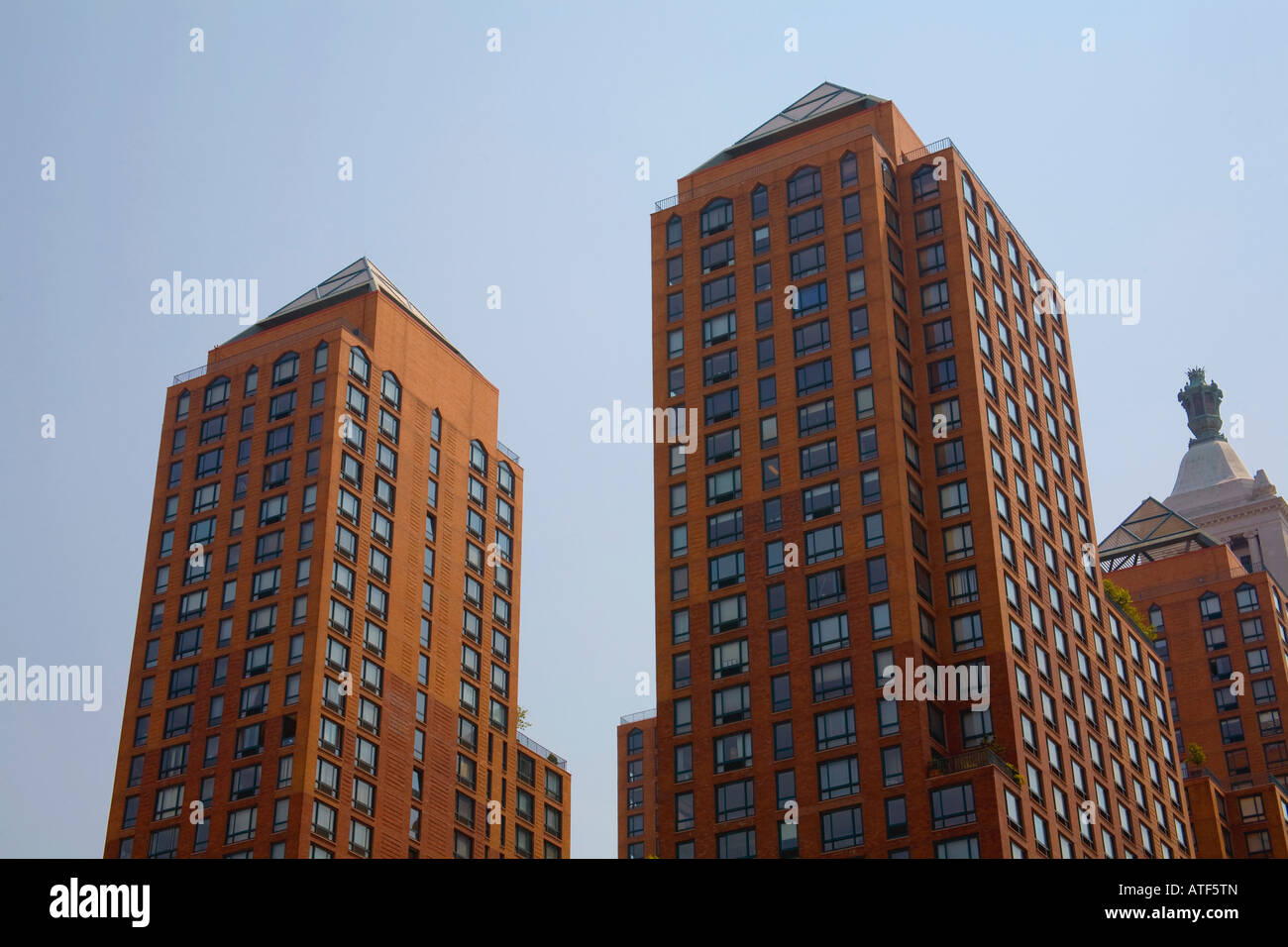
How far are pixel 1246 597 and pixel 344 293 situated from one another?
274 ft

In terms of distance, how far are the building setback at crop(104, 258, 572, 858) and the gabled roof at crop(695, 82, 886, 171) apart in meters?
34.5

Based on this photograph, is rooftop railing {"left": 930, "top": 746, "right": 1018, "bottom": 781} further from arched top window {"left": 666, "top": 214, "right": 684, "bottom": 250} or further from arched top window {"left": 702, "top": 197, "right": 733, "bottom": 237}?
arched top window {"left": 666, "top": 214, "right": 684, "bottom": 250}

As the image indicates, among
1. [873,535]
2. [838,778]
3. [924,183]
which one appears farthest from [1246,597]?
[838,778]

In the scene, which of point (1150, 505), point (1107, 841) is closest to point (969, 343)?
point (1107, 841)

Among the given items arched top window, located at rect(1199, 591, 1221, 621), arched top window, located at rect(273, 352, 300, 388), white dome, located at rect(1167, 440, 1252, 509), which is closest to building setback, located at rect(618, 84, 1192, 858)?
arched top window, located at rect(1199, 591, 1221, 621)

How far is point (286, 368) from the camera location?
13675cm

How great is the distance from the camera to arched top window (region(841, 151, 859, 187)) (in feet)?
378

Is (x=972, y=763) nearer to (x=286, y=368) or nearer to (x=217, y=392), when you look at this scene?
(x=286, y=368)

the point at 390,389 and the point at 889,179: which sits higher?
the point at 889,179

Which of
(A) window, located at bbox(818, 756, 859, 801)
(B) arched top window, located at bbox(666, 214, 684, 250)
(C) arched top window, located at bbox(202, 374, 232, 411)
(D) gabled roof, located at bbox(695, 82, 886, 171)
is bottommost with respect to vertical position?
(A) window, located at bbox(818, 756, 859, 801)

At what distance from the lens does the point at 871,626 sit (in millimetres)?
97438
